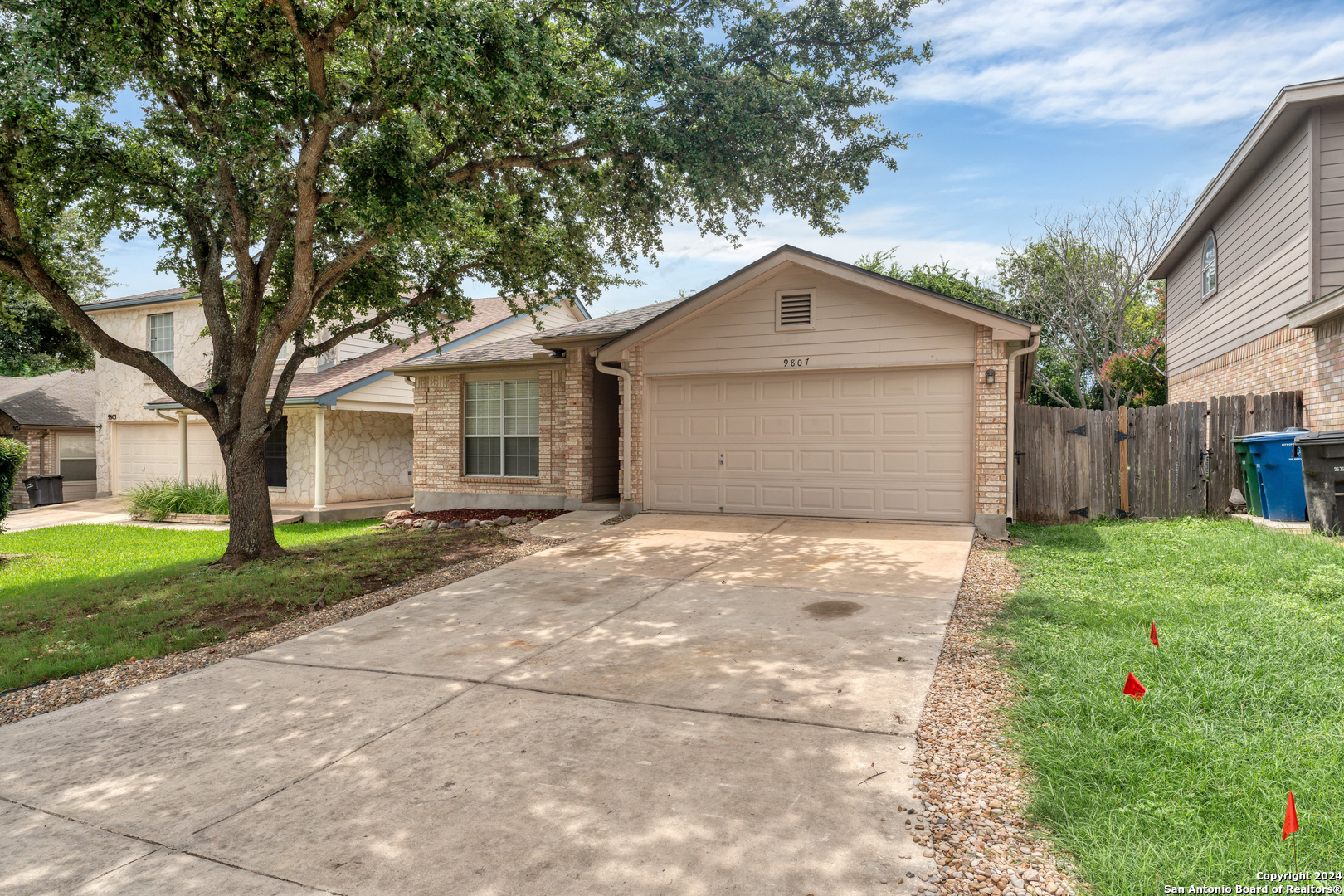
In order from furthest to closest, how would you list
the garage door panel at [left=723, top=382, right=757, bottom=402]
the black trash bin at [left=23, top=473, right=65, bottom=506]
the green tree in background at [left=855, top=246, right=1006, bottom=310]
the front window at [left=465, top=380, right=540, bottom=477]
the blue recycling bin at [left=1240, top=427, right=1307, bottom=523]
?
the green tree in background at [left=855, top=246, right=1006, bottom=310] < the black trash bin at [left=23, top=473, right=65, bottom=506] < the front window at [left=465, top=380, right=540, bottom=477] < the garage door panel at [left=723, top=382, right=757, bottom=402] < the blue recycling bin at [left=1240, top=427, right=1307, bottom=523]

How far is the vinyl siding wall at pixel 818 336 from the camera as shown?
1038cm

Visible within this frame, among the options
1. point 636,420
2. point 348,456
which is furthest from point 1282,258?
point 348,456

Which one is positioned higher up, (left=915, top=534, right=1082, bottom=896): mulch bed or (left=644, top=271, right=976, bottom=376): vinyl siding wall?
(left=644, top=271, right=976, bottom=376): vinyl siding wall

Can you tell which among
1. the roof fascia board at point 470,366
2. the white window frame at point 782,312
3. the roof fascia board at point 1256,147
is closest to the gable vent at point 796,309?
the white window frame at point 782,312

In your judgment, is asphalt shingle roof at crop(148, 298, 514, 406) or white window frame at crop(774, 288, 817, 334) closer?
white window frame at crop(774, 288, 817, 334)

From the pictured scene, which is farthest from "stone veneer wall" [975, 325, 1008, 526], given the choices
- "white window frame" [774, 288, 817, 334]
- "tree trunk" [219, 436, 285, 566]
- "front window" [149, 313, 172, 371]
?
"front window" [149, 313, 172, 371]

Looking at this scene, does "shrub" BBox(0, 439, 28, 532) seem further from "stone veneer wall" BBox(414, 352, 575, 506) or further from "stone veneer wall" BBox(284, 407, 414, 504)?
"stone veneer wall" BBox(414, 352, 575, 506)

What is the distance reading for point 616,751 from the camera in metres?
3.64

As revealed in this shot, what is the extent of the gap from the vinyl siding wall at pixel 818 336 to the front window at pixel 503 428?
3221 mm

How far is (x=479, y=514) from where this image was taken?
13609mm

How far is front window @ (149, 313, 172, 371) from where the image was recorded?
20.3 m

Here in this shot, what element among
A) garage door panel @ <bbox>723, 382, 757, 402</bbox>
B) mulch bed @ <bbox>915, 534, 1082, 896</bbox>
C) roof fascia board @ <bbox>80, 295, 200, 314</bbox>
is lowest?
mulch bed @ <bbox>915, 534, 1082, 896</bbox>

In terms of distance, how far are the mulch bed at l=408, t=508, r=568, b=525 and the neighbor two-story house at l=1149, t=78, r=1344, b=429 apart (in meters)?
11.3

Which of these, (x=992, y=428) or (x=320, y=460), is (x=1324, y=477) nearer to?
(x=992, y=428)
